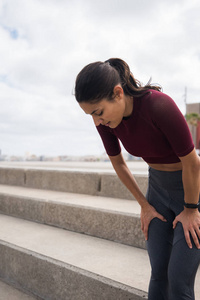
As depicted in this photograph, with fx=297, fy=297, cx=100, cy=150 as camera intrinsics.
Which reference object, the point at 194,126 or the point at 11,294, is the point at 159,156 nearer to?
the point at 11,294

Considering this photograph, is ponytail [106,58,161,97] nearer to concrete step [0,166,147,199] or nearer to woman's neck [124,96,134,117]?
woman's neck [124,96,134,117]

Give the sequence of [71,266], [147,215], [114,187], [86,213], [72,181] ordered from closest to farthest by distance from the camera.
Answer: [147,215] < [71,266] < [86,213] < [114,187] < [72,181]

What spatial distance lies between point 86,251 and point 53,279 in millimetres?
351

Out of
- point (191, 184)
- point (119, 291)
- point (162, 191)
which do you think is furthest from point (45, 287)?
point (191, 184)

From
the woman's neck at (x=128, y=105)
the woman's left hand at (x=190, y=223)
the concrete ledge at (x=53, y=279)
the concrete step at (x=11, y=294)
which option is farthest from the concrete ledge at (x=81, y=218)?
the woman's neck at (x=128, y=105)

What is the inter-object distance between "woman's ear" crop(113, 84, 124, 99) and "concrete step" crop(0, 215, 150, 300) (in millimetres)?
1287

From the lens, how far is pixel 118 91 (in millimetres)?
1416

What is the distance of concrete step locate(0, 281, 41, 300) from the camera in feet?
8.00

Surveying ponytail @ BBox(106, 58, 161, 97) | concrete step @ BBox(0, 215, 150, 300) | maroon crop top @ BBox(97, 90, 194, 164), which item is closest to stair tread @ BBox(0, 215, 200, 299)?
concrete step @ BBox(0, 215, 150, 300)

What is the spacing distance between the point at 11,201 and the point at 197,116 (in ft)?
115

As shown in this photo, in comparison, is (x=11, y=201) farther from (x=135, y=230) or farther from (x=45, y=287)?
(x=135, y=230)

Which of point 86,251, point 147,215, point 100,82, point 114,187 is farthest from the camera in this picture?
point 114,187

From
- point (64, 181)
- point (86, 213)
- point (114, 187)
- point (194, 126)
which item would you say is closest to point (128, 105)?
point (86, 213)

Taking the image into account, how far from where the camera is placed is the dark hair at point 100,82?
1352 millimetres
